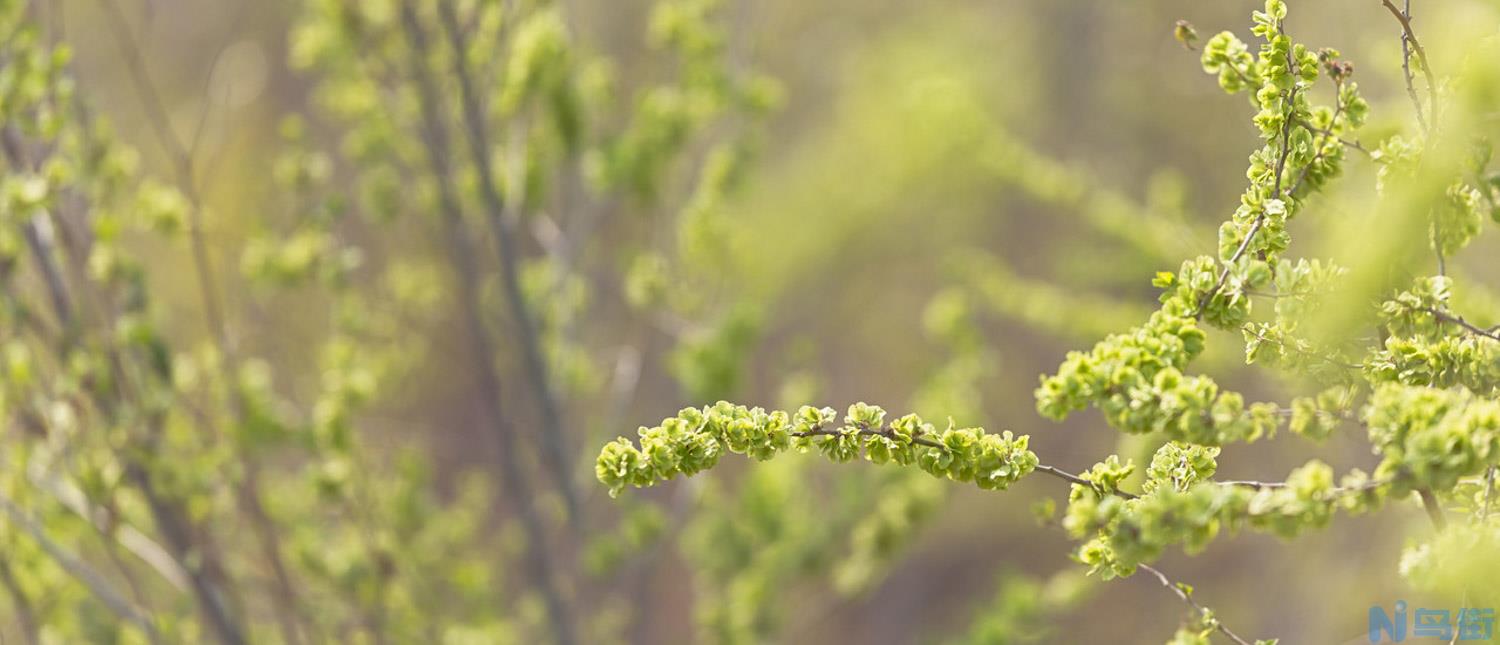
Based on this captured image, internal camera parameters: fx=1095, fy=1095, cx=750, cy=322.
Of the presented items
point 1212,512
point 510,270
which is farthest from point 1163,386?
point 510,270

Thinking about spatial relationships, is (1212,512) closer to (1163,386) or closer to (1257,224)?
(1163,386)

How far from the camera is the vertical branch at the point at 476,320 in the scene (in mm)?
3215

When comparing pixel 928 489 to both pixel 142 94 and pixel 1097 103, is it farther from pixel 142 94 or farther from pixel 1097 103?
pixel 1097 103

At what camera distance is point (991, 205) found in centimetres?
809

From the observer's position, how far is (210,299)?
2826mm

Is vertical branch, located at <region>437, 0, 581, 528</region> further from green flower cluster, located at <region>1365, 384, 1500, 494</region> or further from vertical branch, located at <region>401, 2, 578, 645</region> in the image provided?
green flower cluster, located at <region>1365, 384, 1500, 494</region>

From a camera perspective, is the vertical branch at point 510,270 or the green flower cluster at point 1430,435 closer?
the green flower cluster at point 1430,435

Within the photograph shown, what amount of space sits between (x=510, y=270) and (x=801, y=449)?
2040 millimetres

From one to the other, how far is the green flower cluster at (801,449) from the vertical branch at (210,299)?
1792mm

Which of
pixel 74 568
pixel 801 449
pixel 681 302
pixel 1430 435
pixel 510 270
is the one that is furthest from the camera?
pixel 681 302

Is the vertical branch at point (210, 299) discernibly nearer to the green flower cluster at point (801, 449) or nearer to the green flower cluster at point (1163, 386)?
the green flower cluster at point (801, 449)

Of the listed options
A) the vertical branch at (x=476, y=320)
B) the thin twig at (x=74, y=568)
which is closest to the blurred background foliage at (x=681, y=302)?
the vertical branch at (x=476, y=320)

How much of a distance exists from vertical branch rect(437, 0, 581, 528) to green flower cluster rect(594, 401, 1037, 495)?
6.35ft

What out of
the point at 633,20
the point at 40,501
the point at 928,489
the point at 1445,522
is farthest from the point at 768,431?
the point at 633,20
